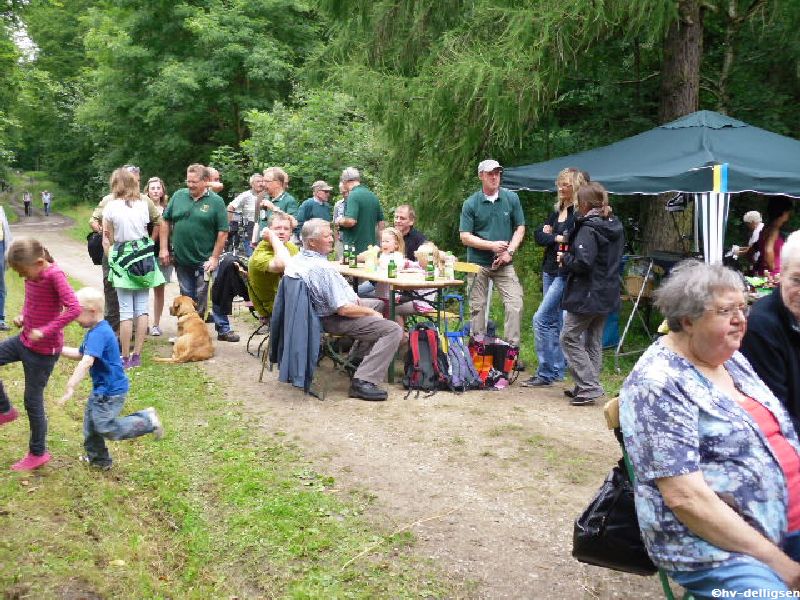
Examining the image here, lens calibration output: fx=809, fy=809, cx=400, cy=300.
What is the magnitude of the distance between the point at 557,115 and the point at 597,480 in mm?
7226

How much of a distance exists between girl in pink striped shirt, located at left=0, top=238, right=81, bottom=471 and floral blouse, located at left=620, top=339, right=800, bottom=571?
3.37 m

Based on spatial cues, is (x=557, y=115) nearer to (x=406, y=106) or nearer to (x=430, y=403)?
(x=406, y=106)

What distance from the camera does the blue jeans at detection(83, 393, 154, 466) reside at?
461 centimetres

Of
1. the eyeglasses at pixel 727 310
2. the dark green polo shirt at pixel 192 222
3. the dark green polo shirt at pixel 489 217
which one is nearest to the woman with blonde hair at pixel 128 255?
the dark green polo shirt at pixel 192 222

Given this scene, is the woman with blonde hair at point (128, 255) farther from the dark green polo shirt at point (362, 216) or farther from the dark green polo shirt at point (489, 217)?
the dark green polo shirt at point (489, 217)

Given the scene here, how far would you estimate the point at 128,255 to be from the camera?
7188mm

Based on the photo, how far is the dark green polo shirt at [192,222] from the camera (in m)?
8.02

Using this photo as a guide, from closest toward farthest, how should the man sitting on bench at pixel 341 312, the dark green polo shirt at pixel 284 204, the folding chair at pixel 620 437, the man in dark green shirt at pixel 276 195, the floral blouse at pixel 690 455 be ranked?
the floral blouse at pixel 690 455
the folding chair at pixel 620 437
the man sitting on bench at pixel 341 312
the man in dark green shirt at pixel 276 195
the dark green polo shirt at pixel 284 204

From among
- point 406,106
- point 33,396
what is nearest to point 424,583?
point 33,396

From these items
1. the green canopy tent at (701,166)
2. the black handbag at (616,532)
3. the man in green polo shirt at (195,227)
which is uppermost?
the green canopy tent at (701,166)

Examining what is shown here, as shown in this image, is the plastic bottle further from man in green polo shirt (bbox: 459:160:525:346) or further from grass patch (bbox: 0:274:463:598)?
grass patch (bbox: 0:274:463:598)

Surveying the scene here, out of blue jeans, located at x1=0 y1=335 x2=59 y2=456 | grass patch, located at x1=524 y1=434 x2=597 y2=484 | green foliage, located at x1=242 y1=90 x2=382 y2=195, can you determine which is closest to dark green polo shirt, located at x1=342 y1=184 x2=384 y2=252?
grass patch, located at x1=524 y1=434 x2=597 y2=484

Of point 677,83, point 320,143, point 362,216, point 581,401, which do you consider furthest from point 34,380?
point 320,143

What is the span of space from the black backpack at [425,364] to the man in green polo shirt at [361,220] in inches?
87.4
